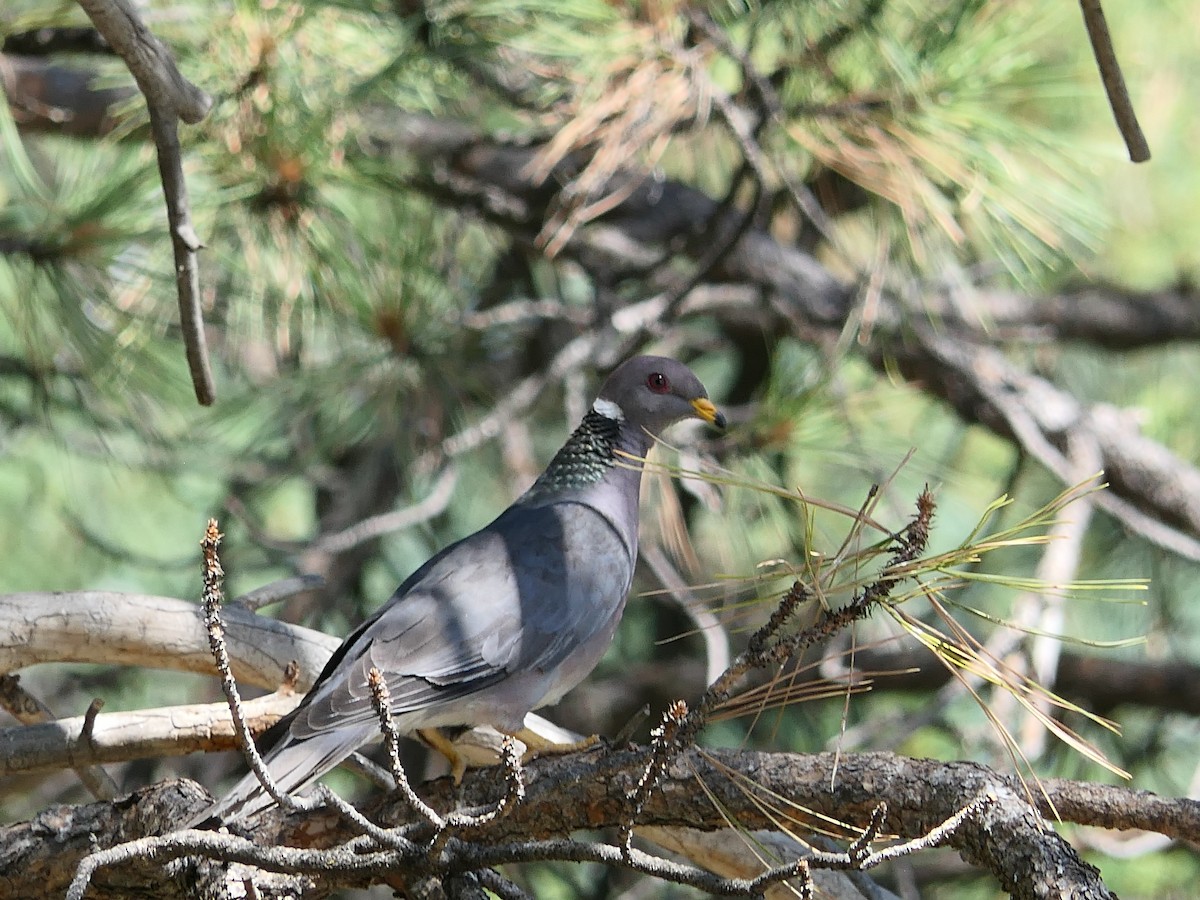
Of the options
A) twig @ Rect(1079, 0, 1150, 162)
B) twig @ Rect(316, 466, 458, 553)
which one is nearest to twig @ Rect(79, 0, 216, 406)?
twig @ Rect(316, 466, 458, 553)

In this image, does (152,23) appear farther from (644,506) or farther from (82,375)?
(644,506)

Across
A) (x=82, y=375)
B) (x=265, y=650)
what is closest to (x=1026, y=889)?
(x=265, y=650)

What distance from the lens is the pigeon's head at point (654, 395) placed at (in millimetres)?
2885

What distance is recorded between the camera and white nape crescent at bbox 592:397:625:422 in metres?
2.89

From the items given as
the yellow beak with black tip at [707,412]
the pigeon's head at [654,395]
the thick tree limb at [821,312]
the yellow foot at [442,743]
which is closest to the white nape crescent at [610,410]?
the pigeon's head at [654,395]

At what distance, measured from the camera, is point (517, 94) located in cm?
346

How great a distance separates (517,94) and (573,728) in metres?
1.83

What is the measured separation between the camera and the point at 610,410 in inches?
114

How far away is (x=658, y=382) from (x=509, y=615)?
2.29 ft

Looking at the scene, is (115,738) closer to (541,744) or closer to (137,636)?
(137,636)

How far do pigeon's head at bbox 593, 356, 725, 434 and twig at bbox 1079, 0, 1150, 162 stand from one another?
41.7 inches

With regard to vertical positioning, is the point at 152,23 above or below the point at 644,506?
above

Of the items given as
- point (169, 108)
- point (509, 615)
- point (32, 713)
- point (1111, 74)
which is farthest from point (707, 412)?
point (32, 713)

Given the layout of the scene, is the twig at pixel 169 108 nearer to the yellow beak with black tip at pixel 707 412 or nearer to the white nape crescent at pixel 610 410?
the white nape crescent at pixel 610 410
